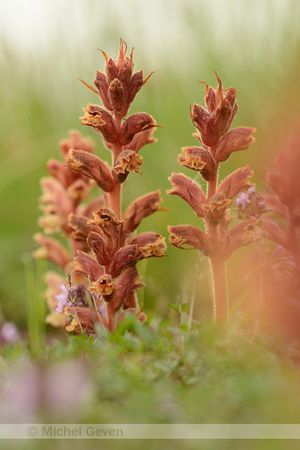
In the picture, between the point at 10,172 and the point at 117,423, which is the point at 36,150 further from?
the point at 117,423

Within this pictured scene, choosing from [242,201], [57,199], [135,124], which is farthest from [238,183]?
[57,199]

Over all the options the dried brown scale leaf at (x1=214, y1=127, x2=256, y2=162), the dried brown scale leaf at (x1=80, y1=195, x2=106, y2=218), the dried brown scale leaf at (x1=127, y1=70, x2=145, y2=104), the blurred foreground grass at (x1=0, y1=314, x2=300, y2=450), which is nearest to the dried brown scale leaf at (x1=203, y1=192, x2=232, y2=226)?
the dried brown scale leaf at (x1=214, y1=127, x2=256, y2=162)

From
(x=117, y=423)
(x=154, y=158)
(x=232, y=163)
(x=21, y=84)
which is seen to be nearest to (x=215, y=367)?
(x=117, y=423)

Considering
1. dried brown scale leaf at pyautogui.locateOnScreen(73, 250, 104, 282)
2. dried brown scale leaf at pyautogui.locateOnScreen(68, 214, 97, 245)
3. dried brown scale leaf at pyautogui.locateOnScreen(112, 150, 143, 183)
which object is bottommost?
dried brown scale leaf at pyautogui.locateOnScreen(73, 250, 104, 282)

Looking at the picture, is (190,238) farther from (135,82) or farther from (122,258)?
Answer: (135,82)

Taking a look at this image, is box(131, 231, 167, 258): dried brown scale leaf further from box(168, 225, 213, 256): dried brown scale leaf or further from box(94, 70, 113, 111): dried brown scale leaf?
box(94, 70, 113, 111): dried brown scale leaf

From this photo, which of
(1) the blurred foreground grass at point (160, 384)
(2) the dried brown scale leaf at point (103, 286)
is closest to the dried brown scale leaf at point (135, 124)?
(2) the dried brown scale leaf at point (103, 286)
